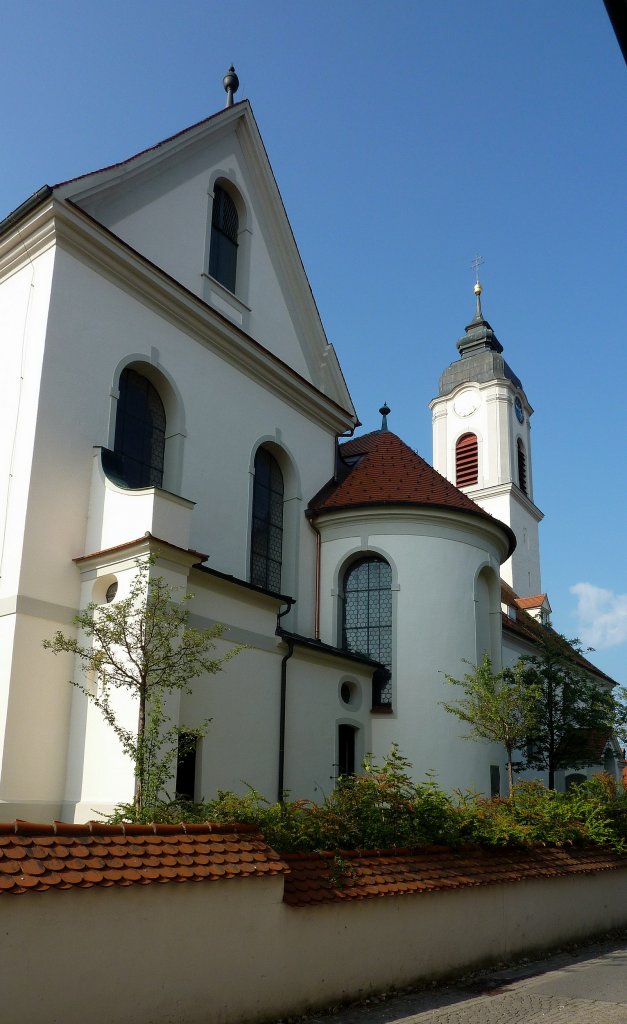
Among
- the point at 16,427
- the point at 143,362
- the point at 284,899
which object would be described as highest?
the point at 143,362

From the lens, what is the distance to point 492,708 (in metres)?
17.4

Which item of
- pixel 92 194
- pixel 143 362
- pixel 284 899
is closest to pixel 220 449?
pixel 143 362

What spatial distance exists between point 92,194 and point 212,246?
12.6ft

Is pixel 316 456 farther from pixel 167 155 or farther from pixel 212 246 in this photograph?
pixel 167 155

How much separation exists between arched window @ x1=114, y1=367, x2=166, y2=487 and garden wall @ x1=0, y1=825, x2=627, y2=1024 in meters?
8.84

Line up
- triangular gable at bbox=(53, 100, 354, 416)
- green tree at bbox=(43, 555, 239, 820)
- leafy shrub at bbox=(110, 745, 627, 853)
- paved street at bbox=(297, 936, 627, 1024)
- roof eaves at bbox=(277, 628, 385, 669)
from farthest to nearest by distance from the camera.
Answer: triangular gable at bbox=(53, 100, 354, 416) < roof eaves at bbox=(277, 628, 385, 669) < green tree at bbox=(43, 555, 239, 820) < leafy shrub at bbox=(110, 745, 627, 853) < paved street at bbox=(297, 936, 627, 1024)

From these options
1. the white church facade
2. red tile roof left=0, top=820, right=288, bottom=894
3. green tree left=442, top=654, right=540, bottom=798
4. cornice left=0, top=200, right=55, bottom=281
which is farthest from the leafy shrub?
cornice left=0, top=200, right=55, bottom=281

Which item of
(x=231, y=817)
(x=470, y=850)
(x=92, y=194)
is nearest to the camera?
(x=231, y=817)

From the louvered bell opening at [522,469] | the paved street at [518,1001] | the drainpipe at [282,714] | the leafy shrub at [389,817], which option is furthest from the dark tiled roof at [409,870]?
the louvered bell opening at [522,469]

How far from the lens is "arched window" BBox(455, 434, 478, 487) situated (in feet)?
154

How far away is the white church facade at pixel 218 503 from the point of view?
13344 millimetres

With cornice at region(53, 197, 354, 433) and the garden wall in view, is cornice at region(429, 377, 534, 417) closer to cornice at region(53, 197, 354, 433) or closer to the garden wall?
cornice at region(53, 197, 354, 433)

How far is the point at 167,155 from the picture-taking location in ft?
59.0

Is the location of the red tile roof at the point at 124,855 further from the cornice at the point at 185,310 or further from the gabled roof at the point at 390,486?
the gabled roof at the point at 390,486
